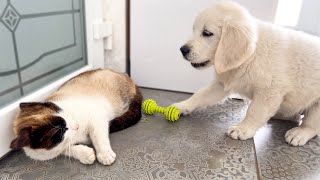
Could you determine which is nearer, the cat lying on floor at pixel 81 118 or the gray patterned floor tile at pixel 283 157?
the cat lying on floor at pixel 81 118

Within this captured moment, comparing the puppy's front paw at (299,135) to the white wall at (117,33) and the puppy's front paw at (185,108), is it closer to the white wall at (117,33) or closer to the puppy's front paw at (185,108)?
the puppy's front paw at (185,108)

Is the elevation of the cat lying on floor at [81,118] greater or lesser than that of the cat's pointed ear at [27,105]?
lesser

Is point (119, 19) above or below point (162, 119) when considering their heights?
above

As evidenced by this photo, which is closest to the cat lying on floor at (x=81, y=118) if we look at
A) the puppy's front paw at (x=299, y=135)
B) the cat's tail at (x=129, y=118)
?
the cat's tail at (x=129, y=118)

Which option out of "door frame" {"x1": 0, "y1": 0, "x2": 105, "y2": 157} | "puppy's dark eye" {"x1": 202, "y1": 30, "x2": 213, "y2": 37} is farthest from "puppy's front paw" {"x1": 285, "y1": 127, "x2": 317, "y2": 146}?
"door frame" {"x1": 0, "y1": 0, "x2": 105, "y2": 157}

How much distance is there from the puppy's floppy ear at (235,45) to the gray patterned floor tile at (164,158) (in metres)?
0.31

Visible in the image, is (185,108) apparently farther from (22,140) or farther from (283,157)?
(22,140)

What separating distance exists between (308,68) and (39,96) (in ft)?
3.33

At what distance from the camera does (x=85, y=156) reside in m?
0.88

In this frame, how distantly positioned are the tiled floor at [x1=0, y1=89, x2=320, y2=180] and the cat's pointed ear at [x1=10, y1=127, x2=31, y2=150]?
0.14m

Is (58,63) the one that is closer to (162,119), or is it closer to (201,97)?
(162,119)

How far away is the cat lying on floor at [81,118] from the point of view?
79cm

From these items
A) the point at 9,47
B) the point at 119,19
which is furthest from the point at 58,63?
the point at 119,19

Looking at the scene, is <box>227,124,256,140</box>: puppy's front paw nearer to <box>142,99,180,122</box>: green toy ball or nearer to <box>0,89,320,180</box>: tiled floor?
<box>0,89,320,180</box>: tiled floor
